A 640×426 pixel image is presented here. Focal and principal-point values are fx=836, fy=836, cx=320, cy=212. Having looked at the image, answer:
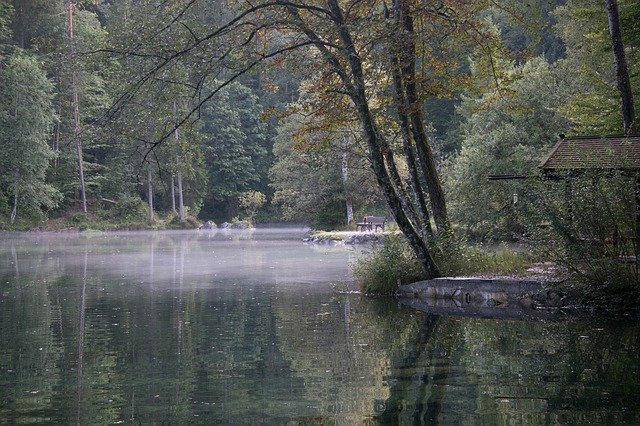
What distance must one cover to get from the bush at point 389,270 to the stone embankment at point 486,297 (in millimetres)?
543

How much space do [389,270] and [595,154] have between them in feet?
16.1

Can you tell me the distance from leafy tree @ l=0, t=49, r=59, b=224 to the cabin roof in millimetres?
39668

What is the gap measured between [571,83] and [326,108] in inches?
775

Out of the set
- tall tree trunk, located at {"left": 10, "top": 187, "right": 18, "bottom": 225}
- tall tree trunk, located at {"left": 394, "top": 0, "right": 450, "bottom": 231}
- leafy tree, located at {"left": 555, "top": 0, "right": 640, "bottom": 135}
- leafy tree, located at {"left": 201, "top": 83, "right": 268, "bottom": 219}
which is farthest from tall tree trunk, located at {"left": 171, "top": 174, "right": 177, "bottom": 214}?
tall tree trunk, located at {"left": 394, "top": 0, "right": 450, "bottom": 231}

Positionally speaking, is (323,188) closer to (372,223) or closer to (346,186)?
(346,186)

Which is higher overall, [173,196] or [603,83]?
[603,83]

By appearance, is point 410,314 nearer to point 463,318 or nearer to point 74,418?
point 463,318

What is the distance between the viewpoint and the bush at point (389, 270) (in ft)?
57.6

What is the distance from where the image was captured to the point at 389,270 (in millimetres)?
17781

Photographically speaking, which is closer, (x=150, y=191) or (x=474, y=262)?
(x=474, y=262)

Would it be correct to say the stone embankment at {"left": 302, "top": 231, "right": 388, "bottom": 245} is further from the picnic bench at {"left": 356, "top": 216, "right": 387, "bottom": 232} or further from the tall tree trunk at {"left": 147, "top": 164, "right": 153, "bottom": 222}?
the tall tree trunk at {"left": 147, "top": 164, "right": 153, "bottom": 222}

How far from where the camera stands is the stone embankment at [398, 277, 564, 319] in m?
14.5

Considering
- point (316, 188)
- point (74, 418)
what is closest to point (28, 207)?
point (316, 188)

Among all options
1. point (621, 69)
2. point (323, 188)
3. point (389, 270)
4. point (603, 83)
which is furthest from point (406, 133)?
point (323, 188)
